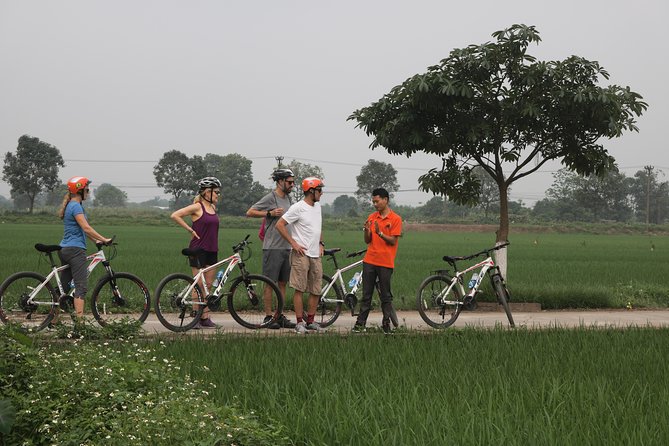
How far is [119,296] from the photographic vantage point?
10.2 metres

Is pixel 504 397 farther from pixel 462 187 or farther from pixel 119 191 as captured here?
pixel 119 191

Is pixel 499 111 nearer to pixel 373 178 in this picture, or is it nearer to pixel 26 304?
pixel 26 304

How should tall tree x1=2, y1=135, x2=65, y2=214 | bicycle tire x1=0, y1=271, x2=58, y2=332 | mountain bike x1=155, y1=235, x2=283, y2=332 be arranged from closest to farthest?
1. bicycle tire x1=0, y1=271, x2=58, y2=332
2. mountain bike x1=155, y1=235, x2=283, y2=332
3. tall tree x1=2, y1=135, x2=65, y2=214

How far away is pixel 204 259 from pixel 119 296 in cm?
112

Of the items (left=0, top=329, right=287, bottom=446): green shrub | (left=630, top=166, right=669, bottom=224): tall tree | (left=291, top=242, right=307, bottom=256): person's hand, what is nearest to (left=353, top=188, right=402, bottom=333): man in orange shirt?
(left=291, top=242, right=307, bottom=256): person's hand

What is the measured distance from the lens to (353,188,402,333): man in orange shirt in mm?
9977

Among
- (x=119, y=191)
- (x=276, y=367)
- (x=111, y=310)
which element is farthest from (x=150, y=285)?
(x=119, y=191)

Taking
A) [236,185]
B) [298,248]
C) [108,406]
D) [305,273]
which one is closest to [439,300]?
[305,273]

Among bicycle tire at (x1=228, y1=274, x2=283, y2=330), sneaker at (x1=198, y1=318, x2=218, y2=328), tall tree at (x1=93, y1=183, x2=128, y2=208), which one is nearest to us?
bicycle tire at (x1=228, y1=274, x2=283, y2=330)

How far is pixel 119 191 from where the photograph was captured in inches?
7864

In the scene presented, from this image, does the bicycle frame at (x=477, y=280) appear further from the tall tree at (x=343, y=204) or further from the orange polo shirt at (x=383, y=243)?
the tall tree at (x=343, y=204)

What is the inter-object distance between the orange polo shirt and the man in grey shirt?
1139 millimetres

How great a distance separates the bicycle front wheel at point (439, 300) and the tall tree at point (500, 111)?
12.6ft

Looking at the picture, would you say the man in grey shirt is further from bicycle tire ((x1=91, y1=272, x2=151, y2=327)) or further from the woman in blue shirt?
the woman in blue shirt
